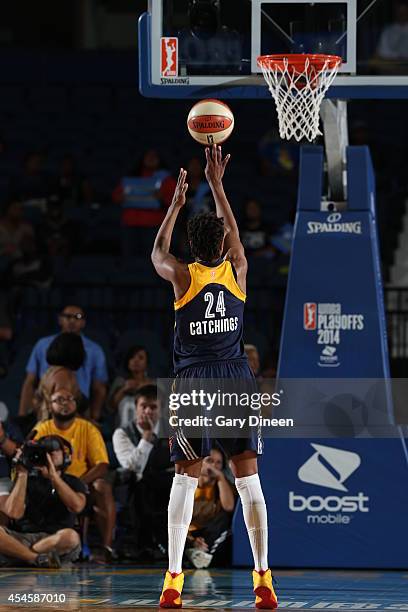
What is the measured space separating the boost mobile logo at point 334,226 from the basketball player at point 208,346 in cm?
240

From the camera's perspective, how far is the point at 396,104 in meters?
17.5

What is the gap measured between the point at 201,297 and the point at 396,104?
11.3m

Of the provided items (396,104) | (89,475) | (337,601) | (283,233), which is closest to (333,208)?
(89,475)

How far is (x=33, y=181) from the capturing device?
50.5 ft

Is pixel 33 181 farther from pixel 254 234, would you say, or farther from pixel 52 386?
pixel 52 386

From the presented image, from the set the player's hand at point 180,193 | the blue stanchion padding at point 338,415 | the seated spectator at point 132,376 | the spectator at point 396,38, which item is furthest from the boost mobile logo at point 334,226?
the spectator at point 396,38

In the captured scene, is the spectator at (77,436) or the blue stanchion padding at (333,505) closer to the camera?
the blue stanchion padding at (333,505)

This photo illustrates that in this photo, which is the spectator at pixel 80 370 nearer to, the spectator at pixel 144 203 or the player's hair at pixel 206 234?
the spectator at pixel 144 203

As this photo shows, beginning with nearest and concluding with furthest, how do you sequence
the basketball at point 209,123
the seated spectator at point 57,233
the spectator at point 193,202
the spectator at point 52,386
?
the basketball at point 209,123
the spectator at point 52,386
the spectator at point 193,202
the seated spectator at point 57,233

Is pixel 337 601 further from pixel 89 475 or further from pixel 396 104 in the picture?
pixel 396 104

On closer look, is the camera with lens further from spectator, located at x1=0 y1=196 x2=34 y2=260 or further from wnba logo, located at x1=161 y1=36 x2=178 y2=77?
spectator, located at x1=0 y1=196 x2=34 y2=260

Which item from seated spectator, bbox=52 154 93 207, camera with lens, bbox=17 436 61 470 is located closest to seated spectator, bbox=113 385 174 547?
camera with lens, bbox=17 436 61 470

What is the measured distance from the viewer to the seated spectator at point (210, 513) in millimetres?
9008

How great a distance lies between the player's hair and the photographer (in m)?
2.72
